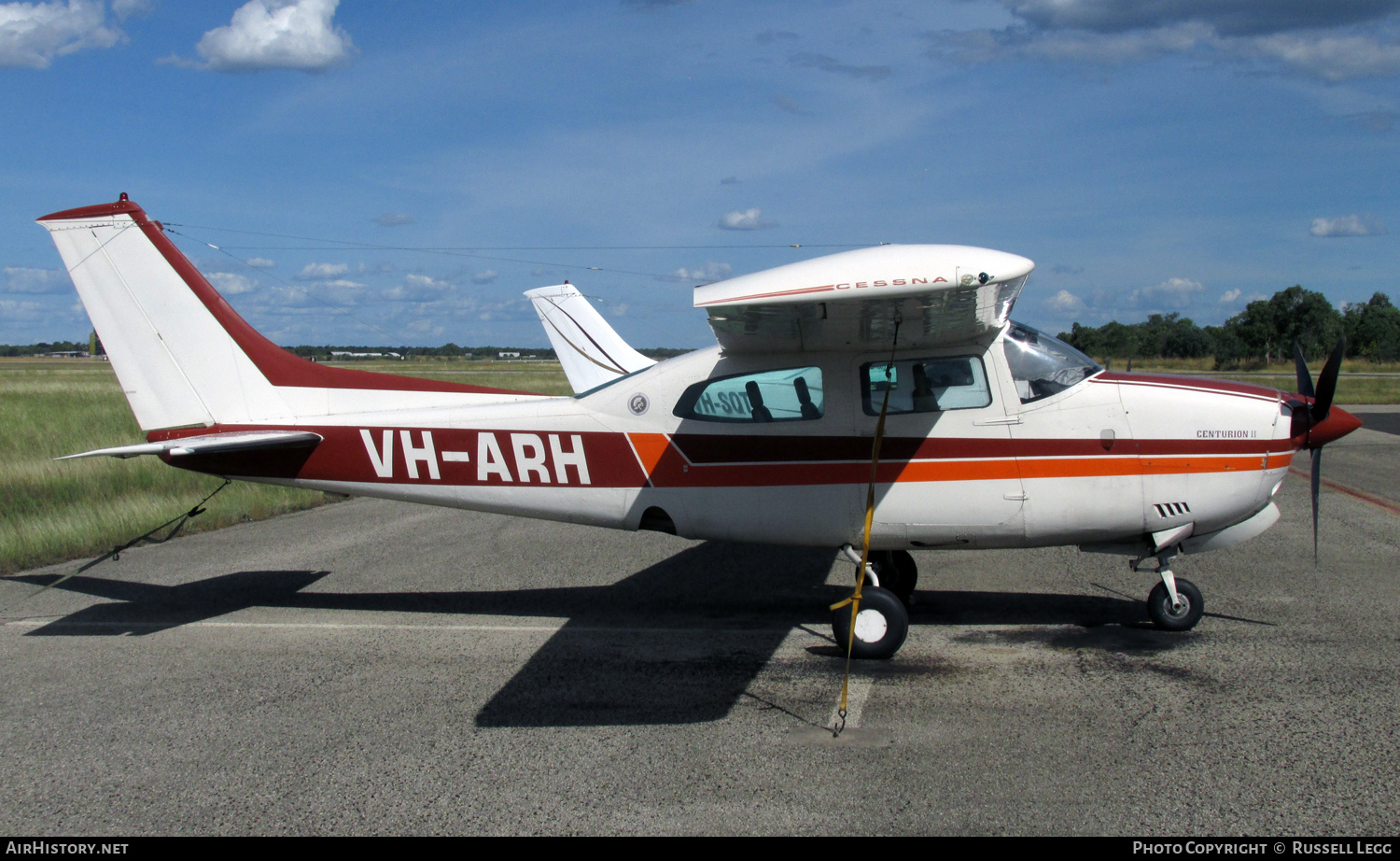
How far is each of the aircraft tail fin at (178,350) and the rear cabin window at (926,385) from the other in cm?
276

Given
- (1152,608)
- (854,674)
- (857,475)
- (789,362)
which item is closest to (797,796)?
(854,674)

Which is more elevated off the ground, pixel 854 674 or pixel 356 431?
pixel 356 431

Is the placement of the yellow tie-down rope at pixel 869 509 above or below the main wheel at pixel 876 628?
above

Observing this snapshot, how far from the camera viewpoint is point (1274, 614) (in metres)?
6.24

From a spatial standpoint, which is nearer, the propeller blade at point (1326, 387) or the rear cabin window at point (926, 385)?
the propeller blade at point (1326, 387)

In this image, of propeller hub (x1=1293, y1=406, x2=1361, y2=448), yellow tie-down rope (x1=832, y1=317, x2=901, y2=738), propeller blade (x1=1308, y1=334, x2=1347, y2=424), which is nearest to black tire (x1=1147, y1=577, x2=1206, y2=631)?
propeller hub (x1=1293, y1=406, x2=1361, y2=448)

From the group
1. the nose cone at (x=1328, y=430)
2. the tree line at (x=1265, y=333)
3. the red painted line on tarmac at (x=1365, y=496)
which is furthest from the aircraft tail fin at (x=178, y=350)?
the tree line at (x=1265, y=333)

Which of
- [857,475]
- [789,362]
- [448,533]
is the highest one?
[789,362]

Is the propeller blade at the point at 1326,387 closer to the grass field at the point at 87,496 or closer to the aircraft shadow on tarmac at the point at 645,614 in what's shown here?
the aircraft shadow on tarmac at the point at 645,614

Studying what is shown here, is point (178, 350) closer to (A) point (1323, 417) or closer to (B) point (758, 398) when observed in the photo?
(B) point (758, 398)

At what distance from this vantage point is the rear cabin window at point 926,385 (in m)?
5.71

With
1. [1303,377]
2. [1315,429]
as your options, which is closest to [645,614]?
[1315,429]
